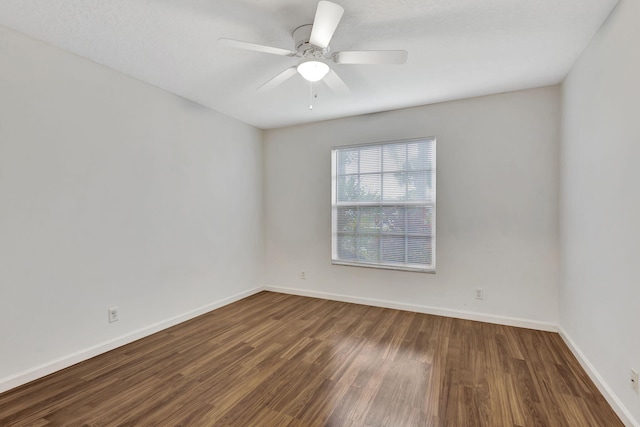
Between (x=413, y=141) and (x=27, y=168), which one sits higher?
(x=413, y=141)

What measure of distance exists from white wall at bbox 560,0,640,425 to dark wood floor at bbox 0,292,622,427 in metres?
0.31

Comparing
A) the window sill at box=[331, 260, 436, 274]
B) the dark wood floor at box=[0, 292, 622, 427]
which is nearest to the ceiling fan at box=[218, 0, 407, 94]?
the dark wood floor at box=[0, 292, 622, 427]

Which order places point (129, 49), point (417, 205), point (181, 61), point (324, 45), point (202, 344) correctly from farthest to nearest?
1. point (417, 205)
2. point (202, 344)
3. point (181, 61)
4. point (129, 49)
5. point (324, 45)

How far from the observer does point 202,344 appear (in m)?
2.75

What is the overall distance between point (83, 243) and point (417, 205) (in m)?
3.47

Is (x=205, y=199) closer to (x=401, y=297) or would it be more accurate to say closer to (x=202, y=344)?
(x=202, y=344)

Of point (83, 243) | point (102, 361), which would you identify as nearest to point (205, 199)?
point (83, 243)

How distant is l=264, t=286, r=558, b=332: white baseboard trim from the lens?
9.98 ft

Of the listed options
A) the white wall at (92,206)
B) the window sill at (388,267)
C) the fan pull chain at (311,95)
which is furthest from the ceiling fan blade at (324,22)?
the window sill at (388,267)

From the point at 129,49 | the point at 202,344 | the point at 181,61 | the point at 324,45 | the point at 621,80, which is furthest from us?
the point at 202,344

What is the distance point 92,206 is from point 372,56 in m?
2.62

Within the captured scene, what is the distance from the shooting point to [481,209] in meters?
3.28

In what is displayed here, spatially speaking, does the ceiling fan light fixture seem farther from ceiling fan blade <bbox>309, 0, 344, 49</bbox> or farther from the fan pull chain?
the fan pull chain

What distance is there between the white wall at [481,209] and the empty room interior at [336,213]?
0.08ft
